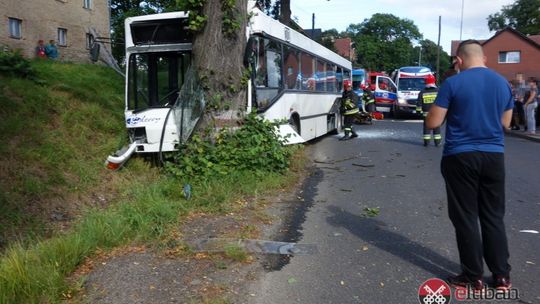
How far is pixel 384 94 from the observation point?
91.2 ft

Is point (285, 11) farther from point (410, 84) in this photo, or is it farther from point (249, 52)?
point (249, 52)

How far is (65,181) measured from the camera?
Result: 7.57 m

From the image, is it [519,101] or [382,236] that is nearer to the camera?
[382,236]

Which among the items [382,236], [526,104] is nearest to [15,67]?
[382,236]

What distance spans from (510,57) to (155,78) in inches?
2085

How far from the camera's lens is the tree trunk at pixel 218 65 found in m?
7.91

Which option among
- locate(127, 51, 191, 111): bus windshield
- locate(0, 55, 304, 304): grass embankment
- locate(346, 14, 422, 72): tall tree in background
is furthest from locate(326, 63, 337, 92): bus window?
locate(346, 14, 422, 72): tall tree in background

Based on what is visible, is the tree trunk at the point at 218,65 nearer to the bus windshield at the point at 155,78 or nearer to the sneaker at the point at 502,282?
the bus windshield at the point at 155,78

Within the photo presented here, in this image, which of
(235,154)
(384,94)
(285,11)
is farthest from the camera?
(384,94)

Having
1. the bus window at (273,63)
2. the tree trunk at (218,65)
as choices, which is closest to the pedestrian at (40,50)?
the bus window at (273,63)

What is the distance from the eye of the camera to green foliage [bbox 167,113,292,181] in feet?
24.5

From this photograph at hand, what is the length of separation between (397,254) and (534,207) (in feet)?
9.64

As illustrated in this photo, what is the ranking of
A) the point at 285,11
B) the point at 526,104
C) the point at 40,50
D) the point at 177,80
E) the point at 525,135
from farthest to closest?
the point at 40,50 < the point at 285,11 < the point at 526,104 < the point at 525,135 < the point at 177,80

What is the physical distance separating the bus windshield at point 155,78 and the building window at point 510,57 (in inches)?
2067
